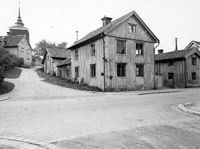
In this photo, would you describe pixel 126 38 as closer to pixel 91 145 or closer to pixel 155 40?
pixel 155 40

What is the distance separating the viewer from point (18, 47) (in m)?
56.0

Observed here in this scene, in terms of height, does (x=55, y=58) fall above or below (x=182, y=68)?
above

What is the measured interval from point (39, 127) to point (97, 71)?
1756 centimetres

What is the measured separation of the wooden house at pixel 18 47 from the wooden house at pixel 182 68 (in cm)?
4046

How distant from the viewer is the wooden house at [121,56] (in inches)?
898

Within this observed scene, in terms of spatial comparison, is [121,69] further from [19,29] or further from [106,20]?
[19,29]

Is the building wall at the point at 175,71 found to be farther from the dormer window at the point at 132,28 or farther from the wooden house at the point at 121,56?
the dormer window at the point at 132,28

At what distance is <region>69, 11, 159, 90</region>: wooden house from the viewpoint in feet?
74.8

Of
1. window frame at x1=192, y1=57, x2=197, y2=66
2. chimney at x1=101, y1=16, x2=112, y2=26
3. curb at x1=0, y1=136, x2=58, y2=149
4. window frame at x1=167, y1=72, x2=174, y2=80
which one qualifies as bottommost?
curb at x1=0, y1=136, x2=58, y2=149

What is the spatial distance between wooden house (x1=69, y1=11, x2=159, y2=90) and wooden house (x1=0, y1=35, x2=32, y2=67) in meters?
35.4

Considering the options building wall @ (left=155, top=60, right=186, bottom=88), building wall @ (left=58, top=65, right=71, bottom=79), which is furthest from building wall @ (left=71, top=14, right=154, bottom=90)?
building wall @ (left=58, top=65, right=71, bottom=79)

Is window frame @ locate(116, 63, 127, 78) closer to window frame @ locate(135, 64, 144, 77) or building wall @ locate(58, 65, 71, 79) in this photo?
window frame @ locate(135, 64, 144, 77)

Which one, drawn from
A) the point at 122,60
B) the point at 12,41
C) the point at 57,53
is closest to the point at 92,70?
the point at 122,60

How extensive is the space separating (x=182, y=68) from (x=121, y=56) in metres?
12.2
